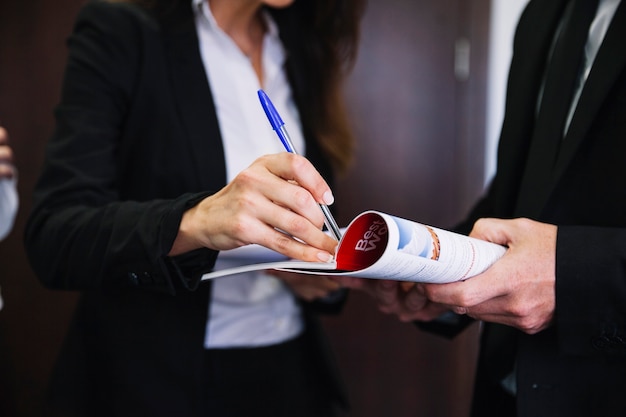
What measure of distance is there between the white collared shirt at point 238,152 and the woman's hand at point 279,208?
15.2 inches

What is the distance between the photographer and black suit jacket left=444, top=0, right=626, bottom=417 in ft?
2.39

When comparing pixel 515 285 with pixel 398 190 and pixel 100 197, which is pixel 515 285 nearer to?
pixel 100 197

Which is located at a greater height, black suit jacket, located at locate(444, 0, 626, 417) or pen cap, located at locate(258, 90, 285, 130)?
pen cap, located at locate(258, 90, 285, 130)

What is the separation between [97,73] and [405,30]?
124 cm

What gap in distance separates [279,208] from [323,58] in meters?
0.76

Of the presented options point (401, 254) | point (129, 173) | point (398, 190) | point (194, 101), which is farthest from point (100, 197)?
point (398, 190)

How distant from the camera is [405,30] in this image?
205 cm

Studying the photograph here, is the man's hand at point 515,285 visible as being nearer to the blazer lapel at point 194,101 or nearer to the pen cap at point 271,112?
the pen cap at point 271,112

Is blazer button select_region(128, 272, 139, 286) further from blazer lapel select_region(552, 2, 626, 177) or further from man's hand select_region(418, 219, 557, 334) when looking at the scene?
blazer lapel select_region(552, 2, 626, 177)

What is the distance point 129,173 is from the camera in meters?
1.09

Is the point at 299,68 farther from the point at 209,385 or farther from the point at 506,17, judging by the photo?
the point at 506,17

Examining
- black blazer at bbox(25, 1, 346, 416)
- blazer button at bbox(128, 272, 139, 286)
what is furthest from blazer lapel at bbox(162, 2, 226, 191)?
blazer button at bbox(128, 272, 139, 286)

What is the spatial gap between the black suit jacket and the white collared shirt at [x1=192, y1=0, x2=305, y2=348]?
477mm

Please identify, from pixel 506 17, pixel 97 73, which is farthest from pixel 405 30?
pixel 97 73
